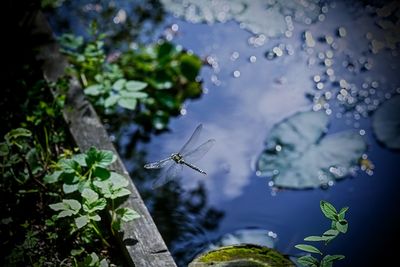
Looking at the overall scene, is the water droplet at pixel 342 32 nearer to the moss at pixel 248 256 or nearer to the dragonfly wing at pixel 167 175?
the dragonfly wing at pixel 167 175

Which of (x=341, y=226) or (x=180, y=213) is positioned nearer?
(x=341, y=226)

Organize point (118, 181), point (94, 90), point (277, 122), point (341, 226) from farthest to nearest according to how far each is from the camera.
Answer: point (277, 122) → point (94, 90) → point (118, 181) → point (341, 226)

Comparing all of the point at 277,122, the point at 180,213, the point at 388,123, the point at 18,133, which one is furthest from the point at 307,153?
the point at 18,133

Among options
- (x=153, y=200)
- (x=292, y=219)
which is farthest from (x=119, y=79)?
(x=292, y=219)

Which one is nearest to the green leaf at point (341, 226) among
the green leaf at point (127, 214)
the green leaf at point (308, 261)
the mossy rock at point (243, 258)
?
the green leaf at point (308, 261)

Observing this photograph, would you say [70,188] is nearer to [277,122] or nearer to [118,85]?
[118,85]

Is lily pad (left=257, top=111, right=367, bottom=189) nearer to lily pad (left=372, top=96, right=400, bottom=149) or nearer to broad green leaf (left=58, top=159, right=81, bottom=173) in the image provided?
lily pad (left=372, top=96, right=400, bottom=149)

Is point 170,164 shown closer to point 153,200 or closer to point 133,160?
point 153,200
